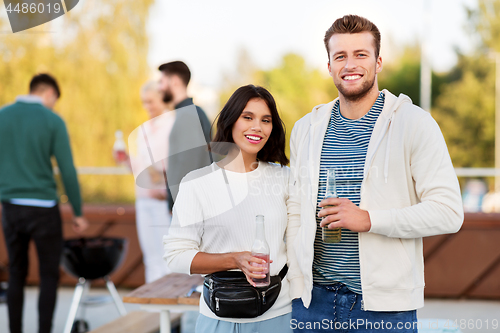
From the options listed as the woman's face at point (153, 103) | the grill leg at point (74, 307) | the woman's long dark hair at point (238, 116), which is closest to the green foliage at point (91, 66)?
the woman's face at point (153, 103)

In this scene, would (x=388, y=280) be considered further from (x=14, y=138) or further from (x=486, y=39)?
(x=486, y=39)

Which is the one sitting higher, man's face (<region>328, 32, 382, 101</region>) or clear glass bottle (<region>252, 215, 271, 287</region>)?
man's face (<region>328, 32, 382, 101</region>)

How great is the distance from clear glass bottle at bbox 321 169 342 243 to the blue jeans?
0.18 meters

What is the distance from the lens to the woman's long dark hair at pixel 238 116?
1.93 meters

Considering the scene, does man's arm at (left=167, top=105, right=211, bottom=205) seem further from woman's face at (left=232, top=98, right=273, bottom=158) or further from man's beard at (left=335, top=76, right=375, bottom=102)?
man's beard at (left=335, top=76, right=375, bottom=102)

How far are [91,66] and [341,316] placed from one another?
11.9 meters

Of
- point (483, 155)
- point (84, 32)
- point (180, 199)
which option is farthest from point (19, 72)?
point (483, 155)

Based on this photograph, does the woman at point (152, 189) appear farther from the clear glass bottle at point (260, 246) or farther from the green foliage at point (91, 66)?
the green foliage at point (91, 66)

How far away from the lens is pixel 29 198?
3.40 metres

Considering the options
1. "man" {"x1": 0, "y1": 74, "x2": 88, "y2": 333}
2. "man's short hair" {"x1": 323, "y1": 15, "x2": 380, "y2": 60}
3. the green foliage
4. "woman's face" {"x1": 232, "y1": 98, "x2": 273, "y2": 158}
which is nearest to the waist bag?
"woman's face" {"x1": 232, "y1": 98, "x2": 273, "y2": 158}

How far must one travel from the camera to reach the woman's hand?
1.69 metres

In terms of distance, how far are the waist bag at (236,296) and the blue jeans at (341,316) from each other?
0.52 ft

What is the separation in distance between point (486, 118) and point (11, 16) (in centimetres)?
2724

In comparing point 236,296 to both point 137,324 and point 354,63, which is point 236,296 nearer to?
point 354,63
